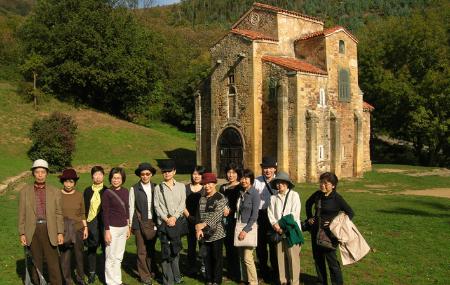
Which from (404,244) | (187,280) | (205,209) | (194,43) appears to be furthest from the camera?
(194,43)

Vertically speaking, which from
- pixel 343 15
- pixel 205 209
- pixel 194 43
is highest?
pixel 343 15

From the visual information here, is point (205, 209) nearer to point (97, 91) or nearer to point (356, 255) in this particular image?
point (356, 255)

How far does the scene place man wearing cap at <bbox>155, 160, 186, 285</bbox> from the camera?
24.2 feet

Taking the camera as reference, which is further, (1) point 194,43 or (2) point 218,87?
(1) point 194,43

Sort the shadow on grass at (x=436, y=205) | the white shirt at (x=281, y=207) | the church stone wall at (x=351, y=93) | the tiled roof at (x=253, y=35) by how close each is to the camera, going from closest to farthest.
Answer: the white shirt at (x=281, y=207) → the shadow on grass at (x=436, y=205) → the tiled roof at (x=253, y=35) → the church stone wall at (x=351, y=93)

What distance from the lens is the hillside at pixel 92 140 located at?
33.6m

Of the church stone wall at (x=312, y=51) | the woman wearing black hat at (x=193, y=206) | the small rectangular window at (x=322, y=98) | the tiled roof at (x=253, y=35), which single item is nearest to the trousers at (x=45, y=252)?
the woman wearing black hat at (x=193, y=206)

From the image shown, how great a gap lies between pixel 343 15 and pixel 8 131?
107510 mm

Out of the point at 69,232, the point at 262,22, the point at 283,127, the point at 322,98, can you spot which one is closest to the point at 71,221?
the point at 69,232

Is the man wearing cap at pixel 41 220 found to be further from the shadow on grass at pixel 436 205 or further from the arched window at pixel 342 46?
the arched window at pixel 342 46

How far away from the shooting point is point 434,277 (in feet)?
27.0

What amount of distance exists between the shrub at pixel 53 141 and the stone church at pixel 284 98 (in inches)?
381

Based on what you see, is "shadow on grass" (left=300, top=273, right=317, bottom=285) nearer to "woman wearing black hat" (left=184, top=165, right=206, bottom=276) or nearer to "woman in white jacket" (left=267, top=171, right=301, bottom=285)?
"woman in white jacket" (left=267, top=171, right=301, bottom=285)

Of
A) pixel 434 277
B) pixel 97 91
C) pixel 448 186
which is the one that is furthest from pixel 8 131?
pixel 434 277
